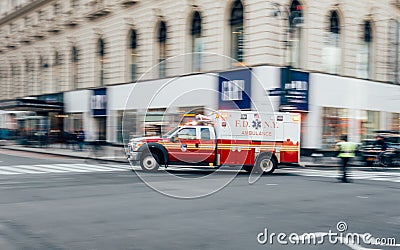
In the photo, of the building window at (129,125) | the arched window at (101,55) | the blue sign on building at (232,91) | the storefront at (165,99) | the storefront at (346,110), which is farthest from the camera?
the arched window at (101,55)

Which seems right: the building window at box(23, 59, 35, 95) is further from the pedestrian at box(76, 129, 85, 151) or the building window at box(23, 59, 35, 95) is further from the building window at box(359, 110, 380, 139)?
the building window at box(359, 110, 380, 139)

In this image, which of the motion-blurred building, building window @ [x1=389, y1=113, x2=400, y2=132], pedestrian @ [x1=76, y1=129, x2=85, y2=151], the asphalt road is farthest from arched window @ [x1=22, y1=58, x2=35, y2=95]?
the asphalt road

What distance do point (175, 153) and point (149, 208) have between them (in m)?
6.16

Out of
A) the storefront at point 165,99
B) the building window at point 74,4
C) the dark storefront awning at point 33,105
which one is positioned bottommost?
the storefront at point 165,99

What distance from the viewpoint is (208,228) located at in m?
8.57

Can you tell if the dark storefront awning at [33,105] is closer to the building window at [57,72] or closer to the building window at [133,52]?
the building window at [57,72]

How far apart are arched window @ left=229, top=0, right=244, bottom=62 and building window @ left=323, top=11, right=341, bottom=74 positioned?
5499mm

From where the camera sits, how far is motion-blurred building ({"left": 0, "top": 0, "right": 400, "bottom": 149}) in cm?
2830

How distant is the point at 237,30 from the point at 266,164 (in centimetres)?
1235

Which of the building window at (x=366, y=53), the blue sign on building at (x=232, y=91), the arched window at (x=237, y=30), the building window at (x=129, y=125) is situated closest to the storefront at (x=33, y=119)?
the arched window at (x=237, y=30)

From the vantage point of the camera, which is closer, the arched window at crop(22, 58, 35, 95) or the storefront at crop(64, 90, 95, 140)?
the storefront at crop(64, 90, 95, 140)

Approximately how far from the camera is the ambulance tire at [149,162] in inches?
687

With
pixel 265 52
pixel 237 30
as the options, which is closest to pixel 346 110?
pixel 265 52

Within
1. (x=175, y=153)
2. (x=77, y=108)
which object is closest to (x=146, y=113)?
(x=175, y=153)
